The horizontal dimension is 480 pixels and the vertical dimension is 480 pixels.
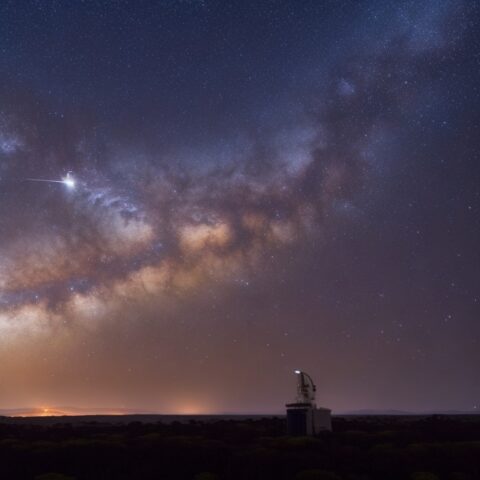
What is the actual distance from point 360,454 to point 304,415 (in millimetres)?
7947

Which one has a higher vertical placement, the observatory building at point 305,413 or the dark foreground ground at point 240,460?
the observatory building at point 305,413

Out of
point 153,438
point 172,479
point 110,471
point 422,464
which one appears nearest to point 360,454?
point 422,464

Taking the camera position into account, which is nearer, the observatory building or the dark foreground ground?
the dark foreground ground

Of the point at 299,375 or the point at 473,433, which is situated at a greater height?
the point at 299,375

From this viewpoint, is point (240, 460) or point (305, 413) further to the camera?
point (305, 413)

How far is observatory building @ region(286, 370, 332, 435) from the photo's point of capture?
42.9 m

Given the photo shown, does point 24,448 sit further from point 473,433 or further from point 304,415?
point 473,433

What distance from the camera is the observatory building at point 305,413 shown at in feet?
141

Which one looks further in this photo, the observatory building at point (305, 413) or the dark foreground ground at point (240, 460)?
the observatory building at point (305, 413)

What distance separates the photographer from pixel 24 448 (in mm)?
40562

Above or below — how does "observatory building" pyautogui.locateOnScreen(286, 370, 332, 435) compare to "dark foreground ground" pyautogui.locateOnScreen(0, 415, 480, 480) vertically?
above

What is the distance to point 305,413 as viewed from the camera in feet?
142

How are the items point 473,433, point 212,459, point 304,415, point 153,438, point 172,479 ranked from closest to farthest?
point 172,479 < point 212,459 < point 304,415 < point 153,438 < point 473,433

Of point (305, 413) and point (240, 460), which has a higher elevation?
point (305, 413)
